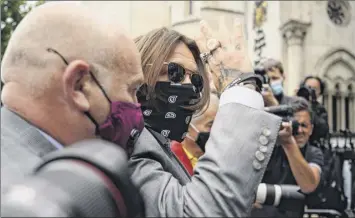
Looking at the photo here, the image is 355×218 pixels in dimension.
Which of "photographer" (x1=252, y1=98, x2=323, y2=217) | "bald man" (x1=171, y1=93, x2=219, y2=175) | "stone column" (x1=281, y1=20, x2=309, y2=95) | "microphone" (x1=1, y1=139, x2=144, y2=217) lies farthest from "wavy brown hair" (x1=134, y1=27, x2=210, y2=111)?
"stone column" (x1=281, y1=20, x2=309, y2=95)

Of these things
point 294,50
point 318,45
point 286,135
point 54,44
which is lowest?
point 294,50

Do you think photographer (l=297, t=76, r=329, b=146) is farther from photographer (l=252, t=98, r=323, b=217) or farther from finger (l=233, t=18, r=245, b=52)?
finger (l=233, t=18, r=245, b=52)

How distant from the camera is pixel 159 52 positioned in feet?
6.97

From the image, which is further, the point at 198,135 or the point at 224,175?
the point at 198,135

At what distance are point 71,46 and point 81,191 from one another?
16.7 inches

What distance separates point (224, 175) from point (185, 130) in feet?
2.40

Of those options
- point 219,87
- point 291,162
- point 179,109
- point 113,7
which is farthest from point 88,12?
point 113,7

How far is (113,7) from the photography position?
84.5 ft

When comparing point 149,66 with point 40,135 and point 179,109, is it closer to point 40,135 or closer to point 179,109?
point 179,109

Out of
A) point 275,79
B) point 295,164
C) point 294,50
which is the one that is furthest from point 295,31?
point 295,164

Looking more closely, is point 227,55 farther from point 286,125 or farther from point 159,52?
point 286,125

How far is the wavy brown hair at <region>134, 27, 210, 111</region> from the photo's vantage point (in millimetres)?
2086

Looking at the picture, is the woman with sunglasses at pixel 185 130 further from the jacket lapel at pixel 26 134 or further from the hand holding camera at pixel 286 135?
the hand holding camera at pixel 286 135

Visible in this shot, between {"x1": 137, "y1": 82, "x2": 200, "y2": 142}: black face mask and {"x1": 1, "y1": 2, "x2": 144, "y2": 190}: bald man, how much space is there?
2.24 feet
